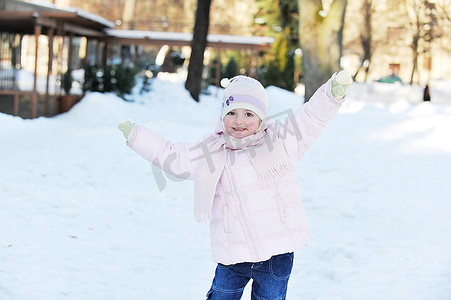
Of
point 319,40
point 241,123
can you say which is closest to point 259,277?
point 241,123

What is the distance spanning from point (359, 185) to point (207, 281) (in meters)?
4.41

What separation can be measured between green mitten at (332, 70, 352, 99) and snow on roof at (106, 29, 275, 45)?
21661 millimetres

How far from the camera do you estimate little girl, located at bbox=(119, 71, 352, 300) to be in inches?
119

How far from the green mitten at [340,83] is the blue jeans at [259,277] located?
0.82 meters

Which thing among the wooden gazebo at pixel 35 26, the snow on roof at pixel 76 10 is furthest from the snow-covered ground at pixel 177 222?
the snow on roof at pixel 76 10

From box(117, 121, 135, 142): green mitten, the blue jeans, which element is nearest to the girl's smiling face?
box(117, 121, 135, 142): green mitten

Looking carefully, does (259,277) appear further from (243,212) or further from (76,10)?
(76,10)

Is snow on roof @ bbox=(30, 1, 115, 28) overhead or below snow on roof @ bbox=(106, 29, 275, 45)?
overhead

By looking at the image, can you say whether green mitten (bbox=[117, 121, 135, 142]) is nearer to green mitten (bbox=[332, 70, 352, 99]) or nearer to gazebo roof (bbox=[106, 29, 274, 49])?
green mitten (bbox=[332, 70, 352, 99])

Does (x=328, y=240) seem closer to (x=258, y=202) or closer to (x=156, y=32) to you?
(x=258, y=202)

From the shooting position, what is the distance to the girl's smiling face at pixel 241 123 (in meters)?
3.09

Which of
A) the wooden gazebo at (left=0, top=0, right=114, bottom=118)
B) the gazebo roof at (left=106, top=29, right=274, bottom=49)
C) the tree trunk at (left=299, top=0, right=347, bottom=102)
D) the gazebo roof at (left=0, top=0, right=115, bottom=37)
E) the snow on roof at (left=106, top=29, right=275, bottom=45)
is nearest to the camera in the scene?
the gazebo roof at (left=0, top=0, right=115, bottom=37)

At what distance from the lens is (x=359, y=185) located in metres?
8.92

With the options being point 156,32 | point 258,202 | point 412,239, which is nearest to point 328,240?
point 412,239
